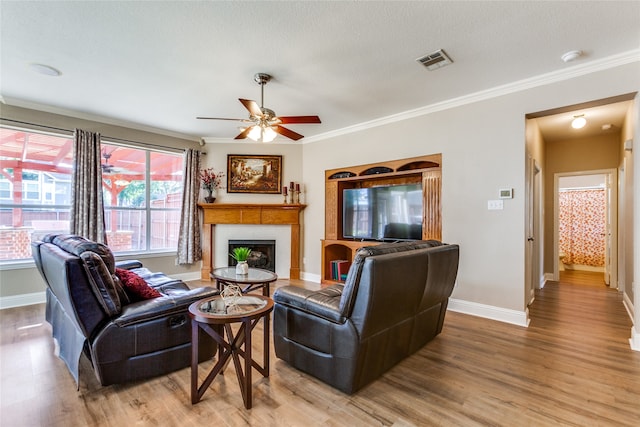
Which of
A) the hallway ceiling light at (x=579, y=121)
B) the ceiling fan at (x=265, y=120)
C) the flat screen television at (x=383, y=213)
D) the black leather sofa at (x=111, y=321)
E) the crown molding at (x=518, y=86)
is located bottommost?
the black leather sofa at (x=111, y=321)

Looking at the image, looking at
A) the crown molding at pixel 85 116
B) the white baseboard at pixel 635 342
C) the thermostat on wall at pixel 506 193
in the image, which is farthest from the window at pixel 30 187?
the white baseboard at pixel 635 342

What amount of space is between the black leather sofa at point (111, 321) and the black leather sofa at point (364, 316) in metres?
0.69

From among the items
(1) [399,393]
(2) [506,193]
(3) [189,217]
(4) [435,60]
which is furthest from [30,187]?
(2) [506,193]

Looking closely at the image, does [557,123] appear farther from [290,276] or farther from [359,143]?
[290,276]

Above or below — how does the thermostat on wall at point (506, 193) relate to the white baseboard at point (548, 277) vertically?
above

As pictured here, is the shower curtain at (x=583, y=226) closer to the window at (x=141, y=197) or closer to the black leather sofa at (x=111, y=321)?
the black leather sofa at (x=111, y=321)

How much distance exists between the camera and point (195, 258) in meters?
5.43

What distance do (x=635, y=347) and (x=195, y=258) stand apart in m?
5.71

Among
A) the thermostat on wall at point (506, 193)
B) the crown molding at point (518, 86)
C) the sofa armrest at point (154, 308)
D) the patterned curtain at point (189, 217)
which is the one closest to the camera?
the sofa armrest at point (154, 308)

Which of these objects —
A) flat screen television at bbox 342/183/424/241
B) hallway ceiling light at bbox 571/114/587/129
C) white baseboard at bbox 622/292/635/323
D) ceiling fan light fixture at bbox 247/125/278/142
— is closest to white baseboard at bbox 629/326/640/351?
white baseboard at bbox 622/292/635/323

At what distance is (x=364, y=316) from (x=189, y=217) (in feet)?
14.3

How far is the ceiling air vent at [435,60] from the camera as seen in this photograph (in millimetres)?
2768

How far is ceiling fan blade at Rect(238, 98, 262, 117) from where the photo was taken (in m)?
2.75

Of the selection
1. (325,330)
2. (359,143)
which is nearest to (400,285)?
(325,330)
